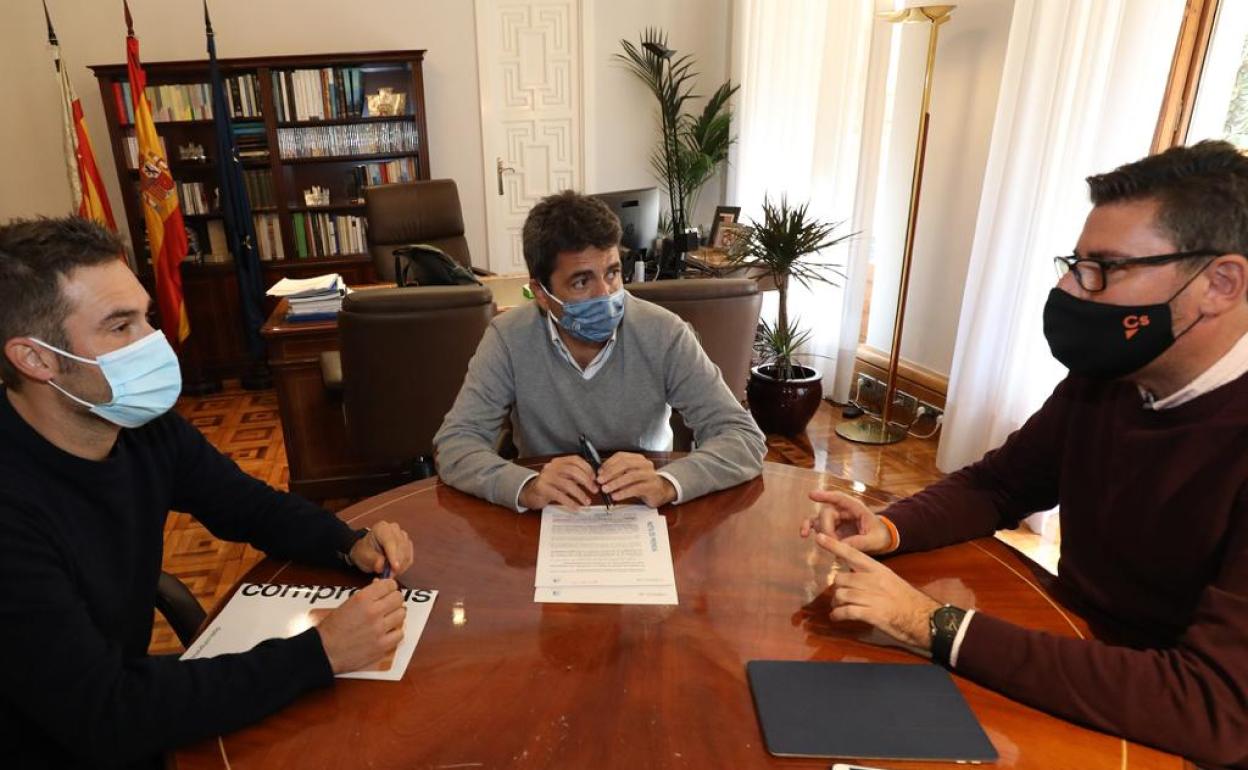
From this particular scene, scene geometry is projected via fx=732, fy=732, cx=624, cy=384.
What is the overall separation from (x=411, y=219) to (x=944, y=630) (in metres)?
3.73

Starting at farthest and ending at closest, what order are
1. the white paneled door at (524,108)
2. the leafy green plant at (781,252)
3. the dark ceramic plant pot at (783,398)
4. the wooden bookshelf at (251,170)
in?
the white paneled door at (524,108) < the wooden bookshelf at (251,170) < the dark ceramic plant pot at (783,398) < the leafy green plant at (781,252)

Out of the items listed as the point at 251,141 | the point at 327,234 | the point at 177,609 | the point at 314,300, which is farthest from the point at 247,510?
the point at 251,141

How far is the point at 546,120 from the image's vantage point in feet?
16.7

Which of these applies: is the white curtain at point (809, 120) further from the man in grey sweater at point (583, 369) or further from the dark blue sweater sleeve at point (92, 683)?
the dark blue sweater sleeve at point (92, 683)

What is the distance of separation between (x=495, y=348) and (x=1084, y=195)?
2.17 meters

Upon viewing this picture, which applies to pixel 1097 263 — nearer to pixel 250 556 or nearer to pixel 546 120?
pixel 250 556

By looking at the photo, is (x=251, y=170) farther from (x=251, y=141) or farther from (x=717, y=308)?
(x=717, y=308)

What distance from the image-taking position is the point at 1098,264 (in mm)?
1040

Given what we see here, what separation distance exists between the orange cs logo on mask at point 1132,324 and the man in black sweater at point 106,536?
1065 mm

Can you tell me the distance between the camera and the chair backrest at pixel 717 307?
8.13ft

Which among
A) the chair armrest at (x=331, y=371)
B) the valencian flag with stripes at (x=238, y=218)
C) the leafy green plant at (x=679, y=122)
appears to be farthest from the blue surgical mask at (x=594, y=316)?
the leafy green plant at (x=679, y=122)

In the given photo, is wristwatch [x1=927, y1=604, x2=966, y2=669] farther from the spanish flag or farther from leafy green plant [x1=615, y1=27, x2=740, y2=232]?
the spanish flag

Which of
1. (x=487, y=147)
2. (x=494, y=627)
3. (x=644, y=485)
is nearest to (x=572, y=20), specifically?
(x=487, y=147)

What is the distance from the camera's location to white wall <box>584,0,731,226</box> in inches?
198
